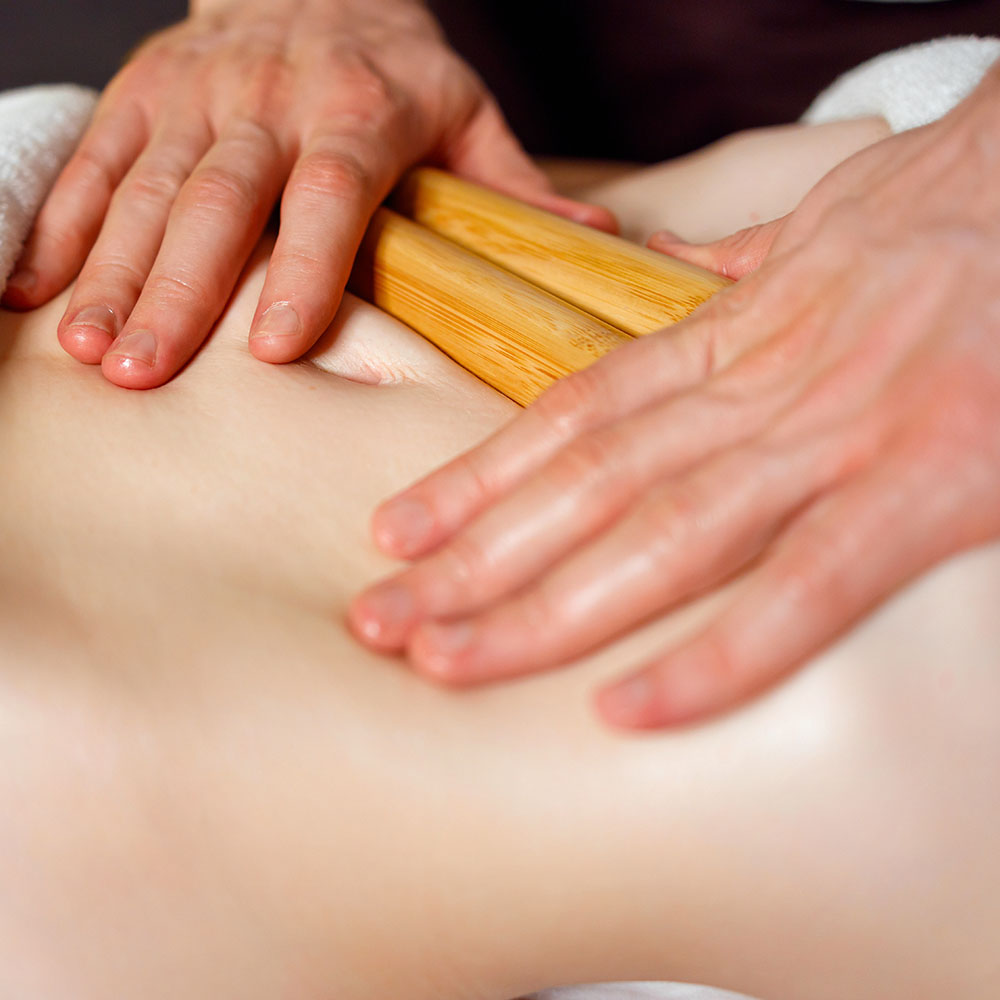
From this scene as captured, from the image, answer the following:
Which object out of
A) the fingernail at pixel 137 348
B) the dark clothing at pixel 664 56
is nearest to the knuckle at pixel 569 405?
the fingernail at pixel 137 348

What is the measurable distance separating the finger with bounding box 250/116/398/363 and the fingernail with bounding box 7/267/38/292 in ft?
0.63

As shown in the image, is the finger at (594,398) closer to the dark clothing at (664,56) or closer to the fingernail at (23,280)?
the fingernail at (23,280)

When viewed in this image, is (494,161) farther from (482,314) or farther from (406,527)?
(406,527)

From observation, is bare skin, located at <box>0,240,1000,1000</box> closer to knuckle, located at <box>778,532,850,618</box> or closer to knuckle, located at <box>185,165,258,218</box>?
knuckle, located at <box>778,532,850,618</box>

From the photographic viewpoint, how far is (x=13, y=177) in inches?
31.8

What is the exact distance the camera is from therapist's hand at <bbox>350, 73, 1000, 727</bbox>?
1.40ft

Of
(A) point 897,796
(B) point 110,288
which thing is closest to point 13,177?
(B) point 110,288

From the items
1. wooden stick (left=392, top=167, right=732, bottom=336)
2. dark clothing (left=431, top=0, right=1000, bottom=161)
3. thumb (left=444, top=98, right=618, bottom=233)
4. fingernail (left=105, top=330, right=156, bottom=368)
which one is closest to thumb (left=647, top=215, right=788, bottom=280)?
wooden stick (left=392, top=167, right=732, bottom=336)

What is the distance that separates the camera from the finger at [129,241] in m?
0.66

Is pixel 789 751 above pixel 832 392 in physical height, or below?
below

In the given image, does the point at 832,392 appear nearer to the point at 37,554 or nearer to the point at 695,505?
the point at 695,505

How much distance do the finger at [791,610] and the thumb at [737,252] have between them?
25 cm

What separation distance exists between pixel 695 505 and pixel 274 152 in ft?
1.77

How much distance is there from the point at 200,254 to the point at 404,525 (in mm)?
320
